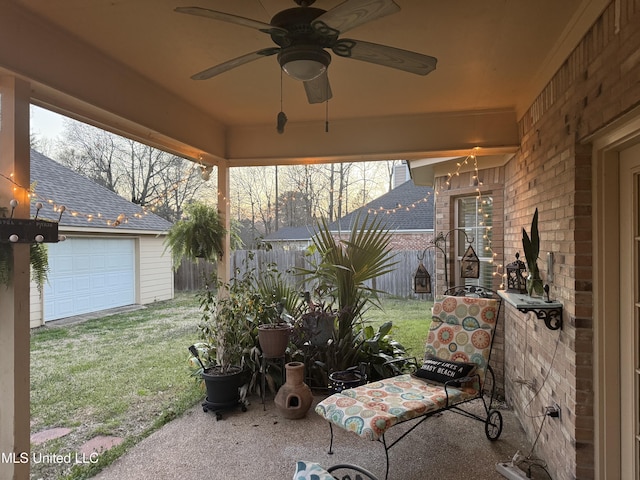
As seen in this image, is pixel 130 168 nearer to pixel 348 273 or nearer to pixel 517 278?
pixel 348 273

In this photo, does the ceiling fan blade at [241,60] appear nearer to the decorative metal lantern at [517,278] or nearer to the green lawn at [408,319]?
the decorative metal lantern at [517,278]

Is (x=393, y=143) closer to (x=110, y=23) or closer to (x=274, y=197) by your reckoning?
(x=110, y=23)

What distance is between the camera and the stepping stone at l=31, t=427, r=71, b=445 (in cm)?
317

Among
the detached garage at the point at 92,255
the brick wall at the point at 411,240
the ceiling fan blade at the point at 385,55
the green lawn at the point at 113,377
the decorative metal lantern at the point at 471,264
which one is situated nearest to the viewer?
the ceiling fan blade at the point at 385,55

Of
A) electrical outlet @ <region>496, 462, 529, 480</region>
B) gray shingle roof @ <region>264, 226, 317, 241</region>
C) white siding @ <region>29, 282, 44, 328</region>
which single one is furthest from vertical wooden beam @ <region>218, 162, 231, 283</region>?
gray shingle roof @ <region>264, 226, 317, 241</region>

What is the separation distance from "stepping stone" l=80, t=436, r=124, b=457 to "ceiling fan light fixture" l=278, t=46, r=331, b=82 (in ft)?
9.67

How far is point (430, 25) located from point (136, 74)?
2.02m

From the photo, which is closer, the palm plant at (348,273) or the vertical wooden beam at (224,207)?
the palm plant at (348,273)

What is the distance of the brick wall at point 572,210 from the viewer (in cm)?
171

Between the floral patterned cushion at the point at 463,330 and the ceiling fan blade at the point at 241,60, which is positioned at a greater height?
the ceiling fan blade at the point at 241,60

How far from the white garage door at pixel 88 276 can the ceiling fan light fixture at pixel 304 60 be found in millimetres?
6826

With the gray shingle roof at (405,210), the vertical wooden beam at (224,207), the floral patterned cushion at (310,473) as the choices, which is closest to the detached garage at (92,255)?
the vertical wooden beam at (224,207)

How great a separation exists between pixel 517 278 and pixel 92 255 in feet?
25.9

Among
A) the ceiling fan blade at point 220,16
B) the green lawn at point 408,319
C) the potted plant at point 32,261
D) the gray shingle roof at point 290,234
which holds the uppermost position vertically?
the ceiling fan blade at point 220,16
